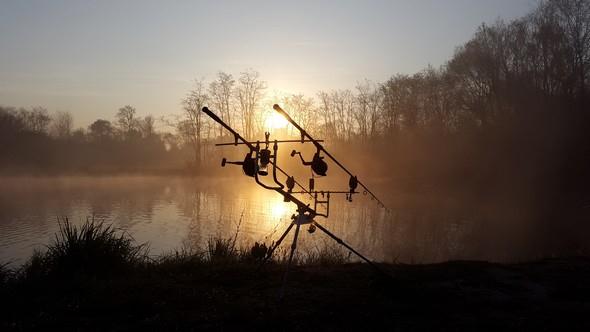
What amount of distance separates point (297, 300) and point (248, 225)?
14908mm

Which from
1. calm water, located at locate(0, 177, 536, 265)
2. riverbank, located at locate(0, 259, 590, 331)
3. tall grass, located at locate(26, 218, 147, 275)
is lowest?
calm water, located at locate(0, 177, 536, 265)

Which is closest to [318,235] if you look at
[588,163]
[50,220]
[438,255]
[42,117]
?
[438,255]

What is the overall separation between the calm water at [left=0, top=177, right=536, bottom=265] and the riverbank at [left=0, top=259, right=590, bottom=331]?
366 centimetres

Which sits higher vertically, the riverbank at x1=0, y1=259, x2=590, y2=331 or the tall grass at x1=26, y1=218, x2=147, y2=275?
the tall grass at x1=26, y1=218, x2=147, y2=275

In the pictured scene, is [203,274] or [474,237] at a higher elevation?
[203,274]

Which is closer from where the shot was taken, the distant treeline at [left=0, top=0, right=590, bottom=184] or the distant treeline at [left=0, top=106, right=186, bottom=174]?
the distant treeline at [left=0, top=0, right=590, bottom=184]

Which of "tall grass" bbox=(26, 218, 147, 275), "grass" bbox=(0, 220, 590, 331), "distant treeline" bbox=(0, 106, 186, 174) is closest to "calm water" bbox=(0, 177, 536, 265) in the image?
"grass" bbox=(0, 220, 590, 331)

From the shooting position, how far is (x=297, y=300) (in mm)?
5582

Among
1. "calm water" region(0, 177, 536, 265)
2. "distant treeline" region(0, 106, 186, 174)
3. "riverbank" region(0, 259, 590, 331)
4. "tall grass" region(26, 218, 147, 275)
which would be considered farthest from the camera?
"distant treeline" region(0, 106, 186, 174)

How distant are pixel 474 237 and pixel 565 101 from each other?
22.9 metres

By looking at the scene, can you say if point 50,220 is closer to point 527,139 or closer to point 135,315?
point 135,315

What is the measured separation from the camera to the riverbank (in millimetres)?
4844

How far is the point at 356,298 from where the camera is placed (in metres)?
5.72

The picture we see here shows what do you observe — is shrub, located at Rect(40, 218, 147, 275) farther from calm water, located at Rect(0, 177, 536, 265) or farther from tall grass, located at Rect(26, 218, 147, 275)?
calm water, located at Rect(0, 177, 536, 265)
